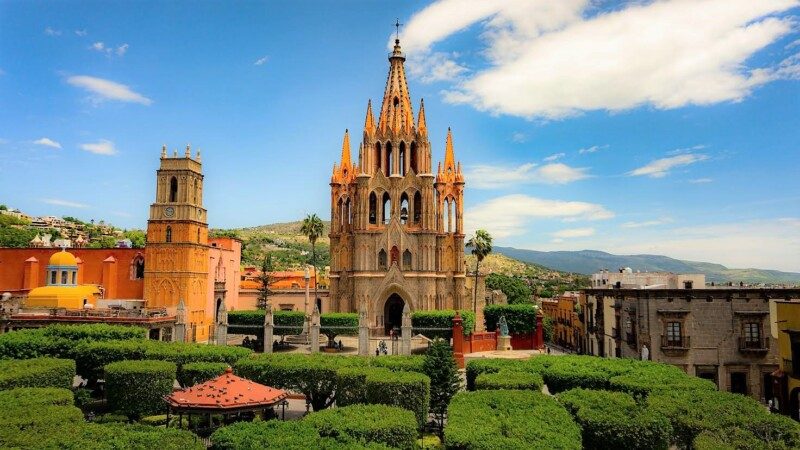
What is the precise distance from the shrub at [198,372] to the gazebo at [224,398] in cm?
532

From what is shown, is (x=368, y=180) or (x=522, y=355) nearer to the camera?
(x=522, y=355)

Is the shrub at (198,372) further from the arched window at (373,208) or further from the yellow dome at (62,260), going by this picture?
the arched window at (373,208)

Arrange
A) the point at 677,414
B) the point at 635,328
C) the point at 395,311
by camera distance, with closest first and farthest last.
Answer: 1. the point at 677,414
2. the point at 635,328
3. the point at 395,311

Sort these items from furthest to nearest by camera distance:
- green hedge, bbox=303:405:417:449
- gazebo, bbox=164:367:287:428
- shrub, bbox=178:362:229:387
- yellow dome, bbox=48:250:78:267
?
yellow dome, bbox=48:250:78:267
shrub, bbox=178:362:229:387
gazebo, bbox=164:367:287:428
green hedge, bbox=303:405:417:449

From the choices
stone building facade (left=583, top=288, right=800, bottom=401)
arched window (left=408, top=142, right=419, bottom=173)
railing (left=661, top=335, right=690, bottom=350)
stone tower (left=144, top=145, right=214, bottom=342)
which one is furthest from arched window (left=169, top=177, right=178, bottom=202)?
railing (left=661, top=335, right=690, bottom=350)

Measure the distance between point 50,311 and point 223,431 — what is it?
33625 millimetres

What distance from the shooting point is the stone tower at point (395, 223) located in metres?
56.9

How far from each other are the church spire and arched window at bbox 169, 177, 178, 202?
21594 millimetres

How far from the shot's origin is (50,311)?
4384cm

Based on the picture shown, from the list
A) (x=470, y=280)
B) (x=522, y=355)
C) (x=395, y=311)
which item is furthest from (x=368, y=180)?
(x=522, y=355)

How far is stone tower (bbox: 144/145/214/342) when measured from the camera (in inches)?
2095

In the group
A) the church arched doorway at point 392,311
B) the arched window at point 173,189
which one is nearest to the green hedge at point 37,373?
the arched window at point 173,189

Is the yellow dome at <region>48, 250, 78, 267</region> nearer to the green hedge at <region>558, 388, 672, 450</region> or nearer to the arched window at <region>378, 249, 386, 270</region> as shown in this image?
the arched window at <region>378, 249, 386, 270</region>

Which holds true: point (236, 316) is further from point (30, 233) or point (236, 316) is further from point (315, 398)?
point (30, 233)
